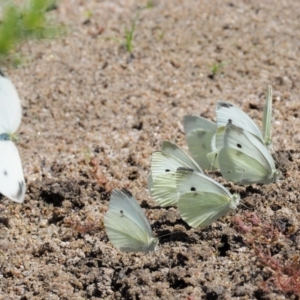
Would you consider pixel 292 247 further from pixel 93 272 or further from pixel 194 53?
pixel 194 53

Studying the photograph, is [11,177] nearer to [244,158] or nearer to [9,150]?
[9,150]

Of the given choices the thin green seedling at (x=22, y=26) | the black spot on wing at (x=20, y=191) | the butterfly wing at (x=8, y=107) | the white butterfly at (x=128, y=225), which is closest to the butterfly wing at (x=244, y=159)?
the white butterfly at (x=128, y=225)

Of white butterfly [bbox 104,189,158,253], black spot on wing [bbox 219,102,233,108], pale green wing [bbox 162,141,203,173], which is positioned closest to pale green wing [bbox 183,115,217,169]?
black spot on wing [bbox 219,102,233,108]

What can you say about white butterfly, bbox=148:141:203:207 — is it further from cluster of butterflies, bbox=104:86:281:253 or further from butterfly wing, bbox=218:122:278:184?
butterfly wing, bbox=218:122:278:184

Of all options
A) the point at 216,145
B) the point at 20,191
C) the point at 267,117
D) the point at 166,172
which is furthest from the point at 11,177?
the point at 267,117

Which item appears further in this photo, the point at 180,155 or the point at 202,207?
the point at 180,155

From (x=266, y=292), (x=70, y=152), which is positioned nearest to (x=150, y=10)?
(x=70, y=152)

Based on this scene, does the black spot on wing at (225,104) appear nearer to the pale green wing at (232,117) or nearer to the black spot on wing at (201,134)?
the pale green wing at (232,117)
